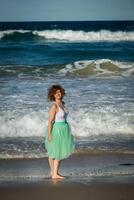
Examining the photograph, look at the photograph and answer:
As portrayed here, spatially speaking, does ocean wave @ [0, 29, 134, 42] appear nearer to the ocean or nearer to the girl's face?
the ocean

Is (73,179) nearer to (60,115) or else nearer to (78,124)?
(60,115)

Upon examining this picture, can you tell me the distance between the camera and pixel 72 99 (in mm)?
9883

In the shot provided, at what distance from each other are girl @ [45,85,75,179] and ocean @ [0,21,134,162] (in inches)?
48.8

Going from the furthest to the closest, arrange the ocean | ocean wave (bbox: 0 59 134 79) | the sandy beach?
ocean wave (bbox: 0 59 134 79), the ocean, the sandy beach

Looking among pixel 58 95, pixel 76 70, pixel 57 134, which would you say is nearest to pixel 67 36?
pixel 76 70

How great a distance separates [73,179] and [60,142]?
0.40 metres

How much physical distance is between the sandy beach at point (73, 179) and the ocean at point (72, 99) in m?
0.46

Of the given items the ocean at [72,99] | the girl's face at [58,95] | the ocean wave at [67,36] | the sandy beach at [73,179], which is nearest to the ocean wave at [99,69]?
the ocean at [72,99]

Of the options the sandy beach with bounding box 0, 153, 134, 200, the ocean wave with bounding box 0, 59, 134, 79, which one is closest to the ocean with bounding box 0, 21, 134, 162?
the ocean wave with bounding box 0, 59, 134, 79

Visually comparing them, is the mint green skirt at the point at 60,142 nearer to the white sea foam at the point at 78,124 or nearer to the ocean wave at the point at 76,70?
the white sea foam at the point at 78,124

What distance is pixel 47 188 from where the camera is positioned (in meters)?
4.37

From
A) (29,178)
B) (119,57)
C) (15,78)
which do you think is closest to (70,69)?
(15,78)

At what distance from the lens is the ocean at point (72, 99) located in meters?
6.95

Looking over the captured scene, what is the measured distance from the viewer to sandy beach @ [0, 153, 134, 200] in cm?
421
